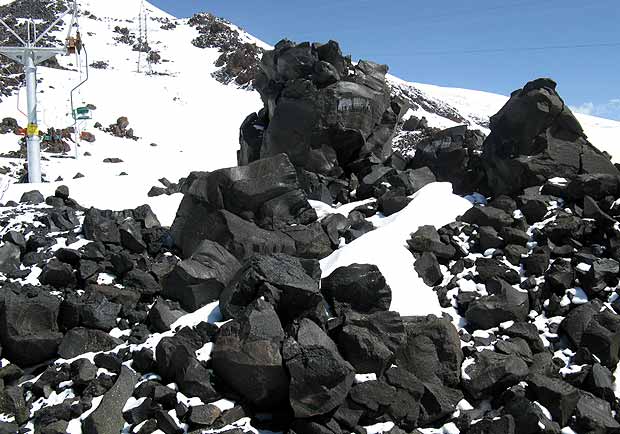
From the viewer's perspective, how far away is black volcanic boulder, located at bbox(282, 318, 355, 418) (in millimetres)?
6391

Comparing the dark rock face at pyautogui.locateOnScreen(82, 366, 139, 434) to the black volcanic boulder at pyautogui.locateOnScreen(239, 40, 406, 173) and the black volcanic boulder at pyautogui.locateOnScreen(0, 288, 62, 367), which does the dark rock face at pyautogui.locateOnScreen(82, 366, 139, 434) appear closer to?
the black volcanic boulder at pyautogui.locateOnScreen(0, 288, 62, 367)

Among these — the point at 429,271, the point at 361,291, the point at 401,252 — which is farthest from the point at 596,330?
the point at 361,291

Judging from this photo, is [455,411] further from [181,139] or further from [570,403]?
[181,139]

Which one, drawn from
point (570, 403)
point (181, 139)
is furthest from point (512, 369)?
point (181, 139)

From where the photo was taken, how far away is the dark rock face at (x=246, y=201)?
10.5 meters

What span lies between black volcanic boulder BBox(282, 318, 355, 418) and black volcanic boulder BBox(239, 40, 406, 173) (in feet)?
27.0

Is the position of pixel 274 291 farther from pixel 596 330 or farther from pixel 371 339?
pixel 596 330

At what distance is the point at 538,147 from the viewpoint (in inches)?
488

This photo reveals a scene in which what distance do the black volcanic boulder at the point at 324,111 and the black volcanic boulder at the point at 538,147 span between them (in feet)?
11.9

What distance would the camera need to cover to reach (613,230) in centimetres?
1002

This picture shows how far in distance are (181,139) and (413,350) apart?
24914mm

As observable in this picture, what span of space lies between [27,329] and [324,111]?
912 centimetres

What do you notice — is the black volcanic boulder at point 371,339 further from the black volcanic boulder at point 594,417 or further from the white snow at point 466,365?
the black volcanic boulder at point 594,417

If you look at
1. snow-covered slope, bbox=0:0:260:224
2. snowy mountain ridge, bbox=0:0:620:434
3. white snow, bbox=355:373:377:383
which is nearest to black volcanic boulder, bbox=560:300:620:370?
snowy mountain ridge, bbox=0:0:620:434
